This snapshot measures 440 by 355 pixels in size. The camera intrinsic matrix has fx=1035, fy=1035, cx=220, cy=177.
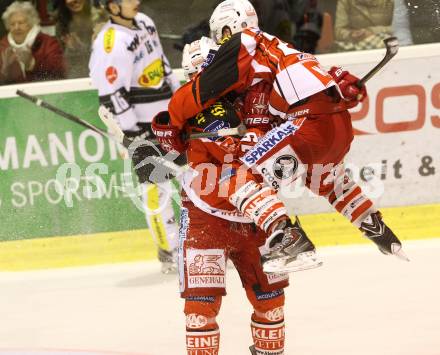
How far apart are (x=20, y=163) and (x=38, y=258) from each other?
545 mm

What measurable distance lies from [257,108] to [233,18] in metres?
0.35

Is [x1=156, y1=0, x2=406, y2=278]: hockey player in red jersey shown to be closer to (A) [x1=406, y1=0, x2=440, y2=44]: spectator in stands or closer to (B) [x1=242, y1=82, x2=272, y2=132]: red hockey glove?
(B) [x1=242, y1=82, x2=272, y2=132]: red hockey glove

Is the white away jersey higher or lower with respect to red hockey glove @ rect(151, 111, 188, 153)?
higher

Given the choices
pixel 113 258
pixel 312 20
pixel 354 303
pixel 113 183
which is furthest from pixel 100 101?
pixel 354 303

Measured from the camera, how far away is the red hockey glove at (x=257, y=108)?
11.3 ft

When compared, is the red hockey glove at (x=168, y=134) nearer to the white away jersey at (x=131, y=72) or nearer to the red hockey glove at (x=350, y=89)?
the red hockey glove at (x=350, y=89)

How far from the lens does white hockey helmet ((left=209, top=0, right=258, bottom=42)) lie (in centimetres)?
358

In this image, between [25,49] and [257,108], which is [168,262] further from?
[257,108]

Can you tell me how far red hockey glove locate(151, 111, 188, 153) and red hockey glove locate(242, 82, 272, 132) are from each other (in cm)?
24

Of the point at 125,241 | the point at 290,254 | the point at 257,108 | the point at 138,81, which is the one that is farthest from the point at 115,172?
the point at 290,254

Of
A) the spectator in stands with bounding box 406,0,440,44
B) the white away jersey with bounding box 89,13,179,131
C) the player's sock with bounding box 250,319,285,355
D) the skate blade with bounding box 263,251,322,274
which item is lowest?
the player's sock with bounding box 250,319,285,355

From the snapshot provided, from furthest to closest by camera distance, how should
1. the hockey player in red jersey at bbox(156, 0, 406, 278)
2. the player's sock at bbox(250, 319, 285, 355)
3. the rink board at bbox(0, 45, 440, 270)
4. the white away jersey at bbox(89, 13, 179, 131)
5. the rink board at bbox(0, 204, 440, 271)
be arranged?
the rink board at bbox(0, 204, 440, 271) < the rink board at bbox(0, 45, 440, 270) < the white away jersey at bbox(89, 13, 179, 131) < the player's sock at bbox(250, 319, 285, 355) < the hockey player in red jersey at bbox(156, 0, 406, 278)

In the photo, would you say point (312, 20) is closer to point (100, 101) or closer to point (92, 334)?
point (100, 101)

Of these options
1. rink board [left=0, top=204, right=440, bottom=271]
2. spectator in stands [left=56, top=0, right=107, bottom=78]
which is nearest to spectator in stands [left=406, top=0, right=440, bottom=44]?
rink board [left=0, top=204, right=440, bottom=271]
